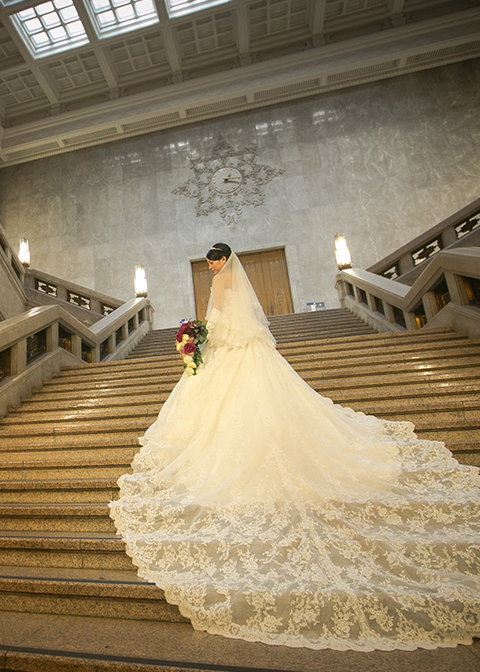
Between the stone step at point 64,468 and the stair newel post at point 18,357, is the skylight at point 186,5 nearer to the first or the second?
the stair newel post at point 18,357

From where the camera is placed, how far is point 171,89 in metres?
12.3

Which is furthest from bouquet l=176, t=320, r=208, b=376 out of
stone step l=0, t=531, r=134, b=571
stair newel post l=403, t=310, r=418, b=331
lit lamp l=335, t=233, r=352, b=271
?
lit lamp l=335, t=233, r=352, b=271

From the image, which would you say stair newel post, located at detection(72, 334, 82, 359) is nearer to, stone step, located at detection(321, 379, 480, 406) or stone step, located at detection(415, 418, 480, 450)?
stone step, located at detection(321, 379, 480, 406)

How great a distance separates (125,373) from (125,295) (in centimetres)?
765

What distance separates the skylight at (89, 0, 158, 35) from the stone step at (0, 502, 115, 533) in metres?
13.5

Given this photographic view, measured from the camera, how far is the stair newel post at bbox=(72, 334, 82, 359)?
605cm

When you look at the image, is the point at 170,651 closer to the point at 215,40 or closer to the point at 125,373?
the point at 125,373

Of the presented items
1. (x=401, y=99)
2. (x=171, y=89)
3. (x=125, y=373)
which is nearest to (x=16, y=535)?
(x=125, y=373)

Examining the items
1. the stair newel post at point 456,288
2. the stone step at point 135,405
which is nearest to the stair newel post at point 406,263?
the stair newel post at point 456,288

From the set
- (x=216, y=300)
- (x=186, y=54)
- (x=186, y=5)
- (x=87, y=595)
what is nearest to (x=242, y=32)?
(x=186, y=5)

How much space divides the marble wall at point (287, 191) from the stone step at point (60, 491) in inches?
367

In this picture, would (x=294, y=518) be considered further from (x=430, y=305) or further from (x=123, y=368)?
(x=430, y=305)

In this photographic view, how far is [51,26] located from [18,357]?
1195cm

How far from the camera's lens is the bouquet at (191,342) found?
9.59ft
